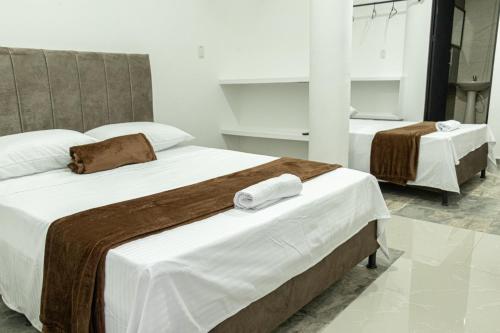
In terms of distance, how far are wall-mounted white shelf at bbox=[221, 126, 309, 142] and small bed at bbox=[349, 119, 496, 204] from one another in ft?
1.83

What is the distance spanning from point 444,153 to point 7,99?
3.22m

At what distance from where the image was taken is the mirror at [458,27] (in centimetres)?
401

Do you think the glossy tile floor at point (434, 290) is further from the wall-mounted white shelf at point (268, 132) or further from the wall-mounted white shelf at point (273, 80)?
the wall-mounted white shelf at point (273, 80)

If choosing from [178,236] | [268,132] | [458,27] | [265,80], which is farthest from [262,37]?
[178,236]

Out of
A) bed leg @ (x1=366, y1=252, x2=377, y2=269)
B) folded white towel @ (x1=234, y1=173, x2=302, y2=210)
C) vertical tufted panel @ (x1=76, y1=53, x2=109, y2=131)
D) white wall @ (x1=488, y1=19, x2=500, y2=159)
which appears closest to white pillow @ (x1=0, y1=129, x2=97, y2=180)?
vertical tufted panel @ (x1=76, y1=53, x2=109, y2=131)

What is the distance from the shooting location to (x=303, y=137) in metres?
4.04

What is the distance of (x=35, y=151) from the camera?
226 cm

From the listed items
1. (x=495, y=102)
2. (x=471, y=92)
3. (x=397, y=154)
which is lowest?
(x=397, y=154)

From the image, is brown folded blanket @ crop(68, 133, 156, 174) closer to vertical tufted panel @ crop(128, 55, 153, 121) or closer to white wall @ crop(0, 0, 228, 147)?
vertical tufted panel @ crop(128, 55, 153, 121)

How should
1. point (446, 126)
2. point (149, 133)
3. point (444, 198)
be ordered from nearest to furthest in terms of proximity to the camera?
1. point (149, 133)
2. point (444, 198)
3. point (446, 126)

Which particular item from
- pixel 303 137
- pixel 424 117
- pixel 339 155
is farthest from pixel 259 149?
pixel 424 117

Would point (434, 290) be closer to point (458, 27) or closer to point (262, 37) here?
point (458, 27)

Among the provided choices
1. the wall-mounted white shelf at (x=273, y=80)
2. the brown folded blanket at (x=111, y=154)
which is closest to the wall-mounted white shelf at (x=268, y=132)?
the wall-mounted white shelf at (x=273, y=80)

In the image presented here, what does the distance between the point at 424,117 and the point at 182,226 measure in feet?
12.2
